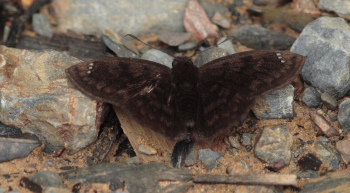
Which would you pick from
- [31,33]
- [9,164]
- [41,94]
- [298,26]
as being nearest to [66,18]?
[31,33]

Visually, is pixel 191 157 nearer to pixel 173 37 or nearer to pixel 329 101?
pixel 329 101

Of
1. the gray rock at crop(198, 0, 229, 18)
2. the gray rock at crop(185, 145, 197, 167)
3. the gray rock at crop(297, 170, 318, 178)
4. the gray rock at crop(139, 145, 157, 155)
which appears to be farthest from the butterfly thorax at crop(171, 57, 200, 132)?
the gray rock at crop(198, 0, 229, 18)

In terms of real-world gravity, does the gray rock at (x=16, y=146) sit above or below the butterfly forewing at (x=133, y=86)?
below

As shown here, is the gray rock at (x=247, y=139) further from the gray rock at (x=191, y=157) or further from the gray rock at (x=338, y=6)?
the gray rock at (x=338, y=6)

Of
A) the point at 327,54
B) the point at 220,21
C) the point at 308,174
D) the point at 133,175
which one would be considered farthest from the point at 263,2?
the point at 133,175

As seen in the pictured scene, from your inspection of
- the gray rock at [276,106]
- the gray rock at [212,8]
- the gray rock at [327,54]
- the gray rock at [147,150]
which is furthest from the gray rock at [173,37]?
the gray rock at [147,150]
